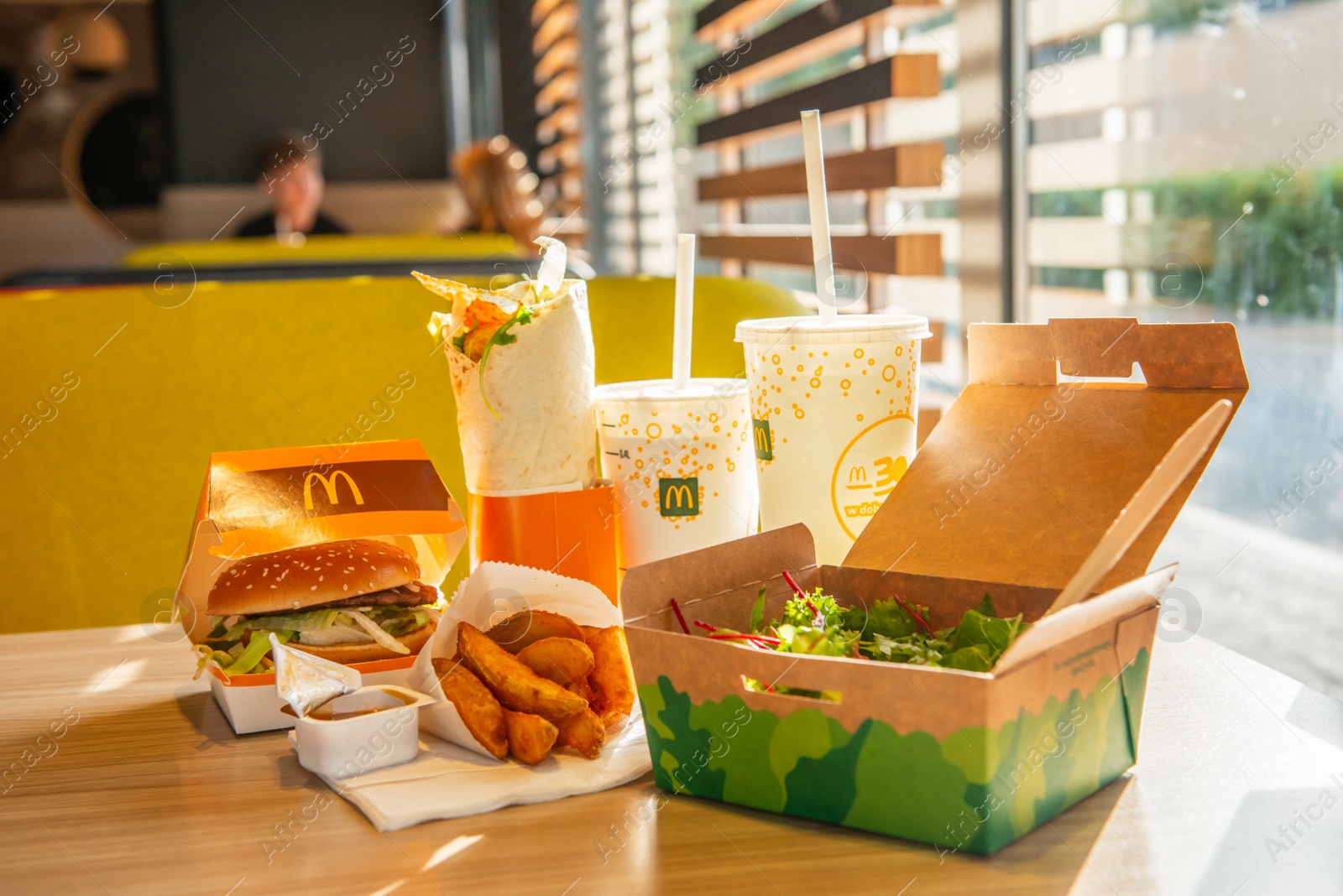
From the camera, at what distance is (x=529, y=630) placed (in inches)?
33.6

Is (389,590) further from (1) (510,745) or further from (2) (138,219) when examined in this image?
(2) (138,219)

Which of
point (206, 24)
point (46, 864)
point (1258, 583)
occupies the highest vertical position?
point (206, 24)

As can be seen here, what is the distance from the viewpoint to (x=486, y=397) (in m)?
0.99

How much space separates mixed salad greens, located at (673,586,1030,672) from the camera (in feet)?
2.30

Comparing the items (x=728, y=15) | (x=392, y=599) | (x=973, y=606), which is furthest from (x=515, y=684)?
(x=728, y=15)

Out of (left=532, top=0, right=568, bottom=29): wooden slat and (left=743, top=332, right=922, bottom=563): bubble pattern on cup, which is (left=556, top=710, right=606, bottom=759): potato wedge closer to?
(left=743, top=332, right=922, bottom=563): bubble pattern on cup

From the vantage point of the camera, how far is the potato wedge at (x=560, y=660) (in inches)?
32.1

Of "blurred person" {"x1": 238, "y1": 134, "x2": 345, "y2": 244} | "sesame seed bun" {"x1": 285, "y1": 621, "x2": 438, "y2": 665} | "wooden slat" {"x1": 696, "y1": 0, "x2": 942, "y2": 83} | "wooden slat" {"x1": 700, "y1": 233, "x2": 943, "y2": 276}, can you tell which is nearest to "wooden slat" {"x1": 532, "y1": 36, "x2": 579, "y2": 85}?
"blurred person" {"x1": 238, "y1": 134, "x2": 345, "y2": 244}

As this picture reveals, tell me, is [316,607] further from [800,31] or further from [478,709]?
[800,31]

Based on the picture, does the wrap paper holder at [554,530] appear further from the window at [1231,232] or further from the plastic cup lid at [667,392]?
the window at [1231,232]

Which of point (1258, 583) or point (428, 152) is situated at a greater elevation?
point (428, 152)

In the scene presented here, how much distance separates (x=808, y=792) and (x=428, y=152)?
7899 mm

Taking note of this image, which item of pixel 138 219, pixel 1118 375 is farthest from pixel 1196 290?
pixel 138 219

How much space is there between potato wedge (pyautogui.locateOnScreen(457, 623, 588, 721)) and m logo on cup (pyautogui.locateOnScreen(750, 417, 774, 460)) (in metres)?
0.35
